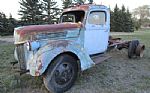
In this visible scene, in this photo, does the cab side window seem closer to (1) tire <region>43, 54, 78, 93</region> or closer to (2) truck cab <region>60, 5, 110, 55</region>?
(2) truck cab <region>60, 5, 110, 55</region>

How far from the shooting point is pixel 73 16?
706cm

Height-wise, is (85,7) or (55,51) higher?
(85,7)

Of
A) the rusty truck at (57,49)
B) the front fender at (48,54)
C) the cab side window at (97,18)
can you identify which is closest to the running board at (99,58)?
the rusty truck at (57,49)

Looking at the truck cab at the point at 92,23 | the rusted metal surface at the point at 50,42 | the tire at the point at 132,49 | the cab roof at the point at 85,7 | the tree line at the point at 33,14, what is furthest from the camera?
the tree line at the point at 33,14

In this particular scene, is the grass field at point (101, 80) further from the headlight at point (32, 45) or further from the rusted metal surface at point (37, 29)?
the rusted metal surface at point (37, 29)

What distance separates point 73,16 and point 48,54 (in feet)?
7.63

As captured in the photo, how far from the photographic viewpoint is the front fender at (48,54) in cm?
492

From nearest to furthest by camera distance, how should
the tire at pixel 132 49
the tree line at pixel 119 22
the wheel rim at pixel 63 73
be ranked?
the wheel rim at pixel 63 73, the tire at pixel 132 49, the tree line at pixel 119 22

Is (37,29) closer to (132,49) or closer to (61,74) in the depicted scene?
(61,74)

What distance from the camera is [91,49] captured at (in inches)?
264

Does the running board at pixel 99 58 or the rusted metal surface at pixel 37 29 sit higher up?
the rusted metal surface at pixel 37 29

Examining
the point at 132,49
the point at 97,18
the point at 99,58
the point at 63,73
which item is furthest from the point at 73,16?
the point at 132,49

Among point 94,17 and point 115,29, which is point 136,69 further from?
point 115,29

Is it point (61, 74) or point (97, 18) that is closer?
point (61, 74)
